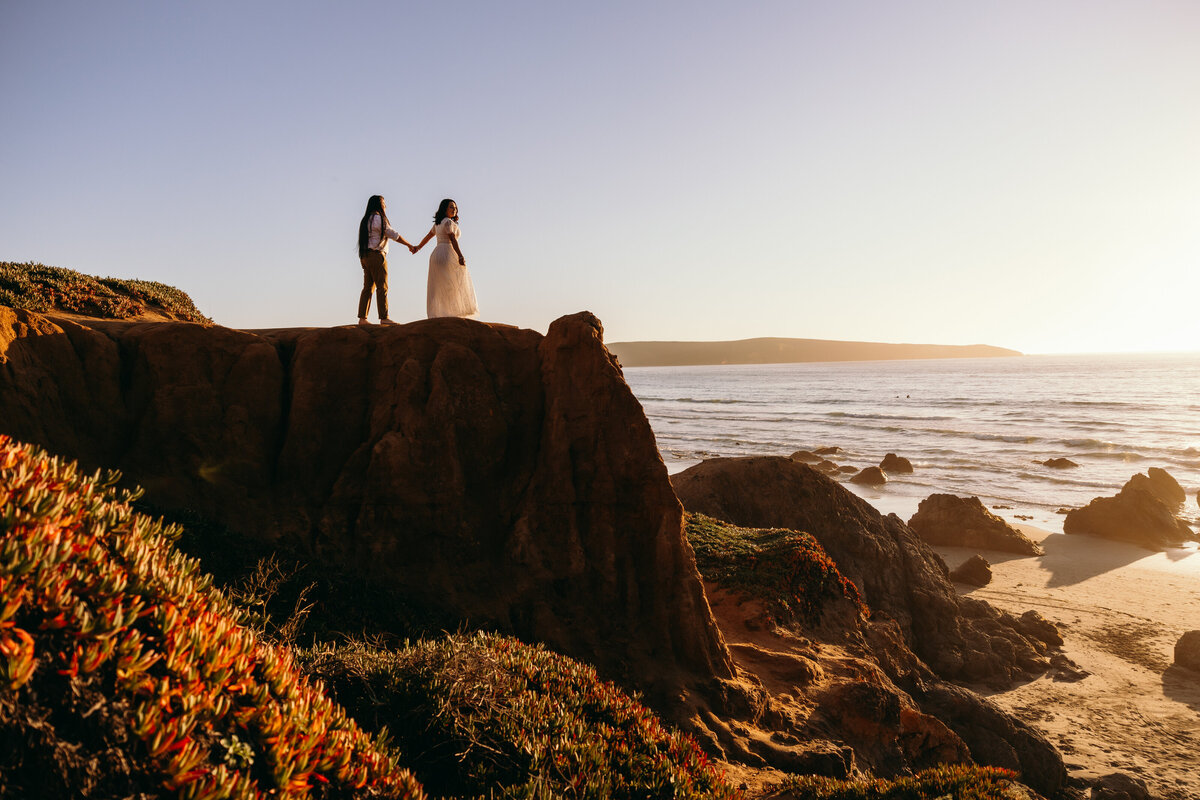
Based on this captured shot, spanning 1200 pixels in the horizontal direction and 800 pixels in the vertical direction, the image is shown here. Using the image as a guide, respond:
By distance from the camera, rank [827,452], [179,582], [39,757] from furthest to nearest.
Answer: [827,452], [179,582], [39,757]

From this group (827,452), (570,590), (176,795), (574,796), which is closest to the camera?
(176,795)

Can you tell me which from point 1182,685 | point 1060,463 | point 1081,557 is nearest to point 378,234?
point 1182,685

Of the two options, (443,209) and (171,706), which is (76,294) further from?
(171,706)

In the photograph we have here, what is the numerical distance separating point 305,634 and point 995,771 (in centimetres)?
764

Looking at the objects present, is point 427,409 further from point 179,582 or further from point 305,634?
point 179,582

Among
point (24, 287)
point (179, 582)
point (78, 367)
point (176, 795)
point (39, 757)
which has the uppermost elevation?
point (24, 287)

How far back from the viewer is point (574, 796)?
5051 millimetres

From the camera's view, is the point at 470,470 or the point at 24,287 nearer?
the point at 470,470

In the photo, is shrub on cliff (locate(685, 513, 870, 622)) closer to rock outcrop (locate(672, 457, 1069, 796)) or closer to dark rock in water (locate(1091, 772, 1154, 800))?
rock outcrop (locate(672, 457, 1069, 796))

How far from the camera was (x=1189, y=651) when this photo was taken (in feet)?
51.7

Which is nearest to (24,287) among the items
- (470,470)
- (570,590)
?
(470,470)

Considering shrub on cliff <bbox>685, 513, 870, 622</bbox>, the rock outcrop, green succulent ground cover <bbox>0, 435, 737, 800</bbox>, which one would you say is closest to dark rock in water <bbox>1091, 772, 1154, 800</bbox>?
the rock outcrop

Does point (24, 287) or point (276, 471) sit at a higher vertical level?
point (24, 287)

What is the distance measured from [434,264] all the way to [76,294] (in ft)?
23.9
